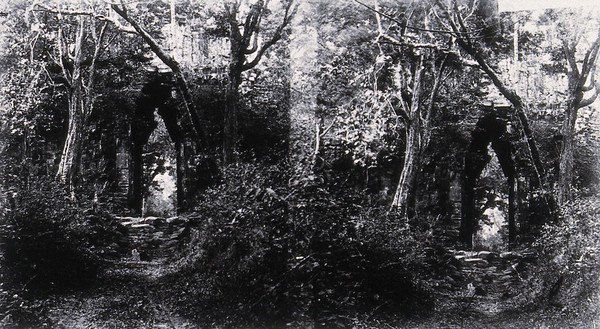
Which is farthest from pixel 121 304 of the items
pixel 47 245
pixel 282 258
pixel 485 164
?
pixel 485 164

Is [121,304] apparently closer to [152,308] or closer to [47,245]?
[152,308]

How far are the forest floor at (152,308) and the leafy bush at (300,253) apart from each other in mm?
96

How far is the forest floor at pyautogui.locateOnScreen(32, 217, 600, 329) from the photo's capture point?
3.02 meters

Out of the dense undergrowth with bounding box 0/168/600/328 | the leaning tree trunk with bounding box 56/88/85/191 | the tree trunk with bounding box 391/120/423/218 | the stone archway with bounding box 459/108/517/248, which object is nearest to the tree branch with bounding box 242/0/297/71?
the dense undergrowth with bounding box 0/168/600/328

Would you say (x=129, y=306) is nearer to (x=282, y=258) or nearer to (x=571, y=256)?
(x=282, y=258)

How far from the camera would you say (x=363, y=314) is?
3.04m

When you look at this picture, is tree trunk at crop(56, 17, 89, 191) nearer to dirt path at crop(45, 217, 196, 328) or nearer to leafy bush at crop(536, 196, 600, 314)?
dirt path at crop(45, 217, 196, 328)

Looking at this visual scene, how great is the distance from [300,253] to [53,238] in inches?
54.8

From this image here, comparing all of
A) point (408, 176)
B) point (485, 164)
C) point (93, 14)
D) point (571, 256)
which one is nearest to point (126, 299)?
point (93, 14)

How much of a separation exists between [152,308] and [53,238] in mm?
681

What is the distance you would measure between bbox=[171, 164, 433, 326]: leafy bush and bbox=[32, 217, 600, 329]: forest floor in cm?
10

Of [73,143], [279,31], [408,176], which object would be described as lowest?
[408,176]

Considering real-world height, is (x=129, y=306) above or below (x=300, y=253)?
below

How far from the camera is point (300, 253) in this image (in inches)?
121
